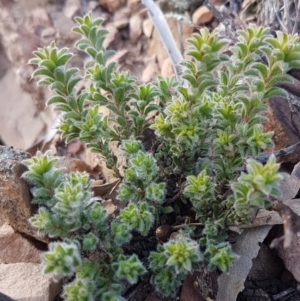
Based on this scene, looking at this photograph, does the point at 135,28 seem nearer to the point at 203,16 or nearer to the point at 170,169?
the point at 203,16

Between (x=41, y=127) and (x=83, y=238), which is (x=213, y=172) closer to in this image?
(x=83, y=238)

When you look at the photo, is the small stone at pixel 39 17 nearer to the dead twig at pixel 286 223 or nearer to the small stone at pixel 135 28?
the small stone at pixel 135 28

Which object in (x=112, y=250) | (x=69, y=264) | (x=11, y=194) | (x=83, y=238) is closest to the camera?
(x=69, y=264)

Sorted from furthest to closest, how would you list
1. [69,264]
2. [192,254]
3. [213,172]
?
[213,172] < [192,254] < [69,264]

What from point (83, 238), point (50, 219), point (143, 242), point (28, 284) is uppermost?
point (50, 219)

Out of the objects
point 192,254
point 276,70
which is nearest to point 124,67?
point 276,70

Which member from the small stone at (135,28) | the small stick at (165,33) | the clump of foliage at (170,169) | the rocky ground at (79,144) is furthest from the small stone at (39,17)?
the clump of foliage at (170,169)

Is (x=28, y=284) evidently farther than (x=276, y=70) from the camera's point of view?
Yes
